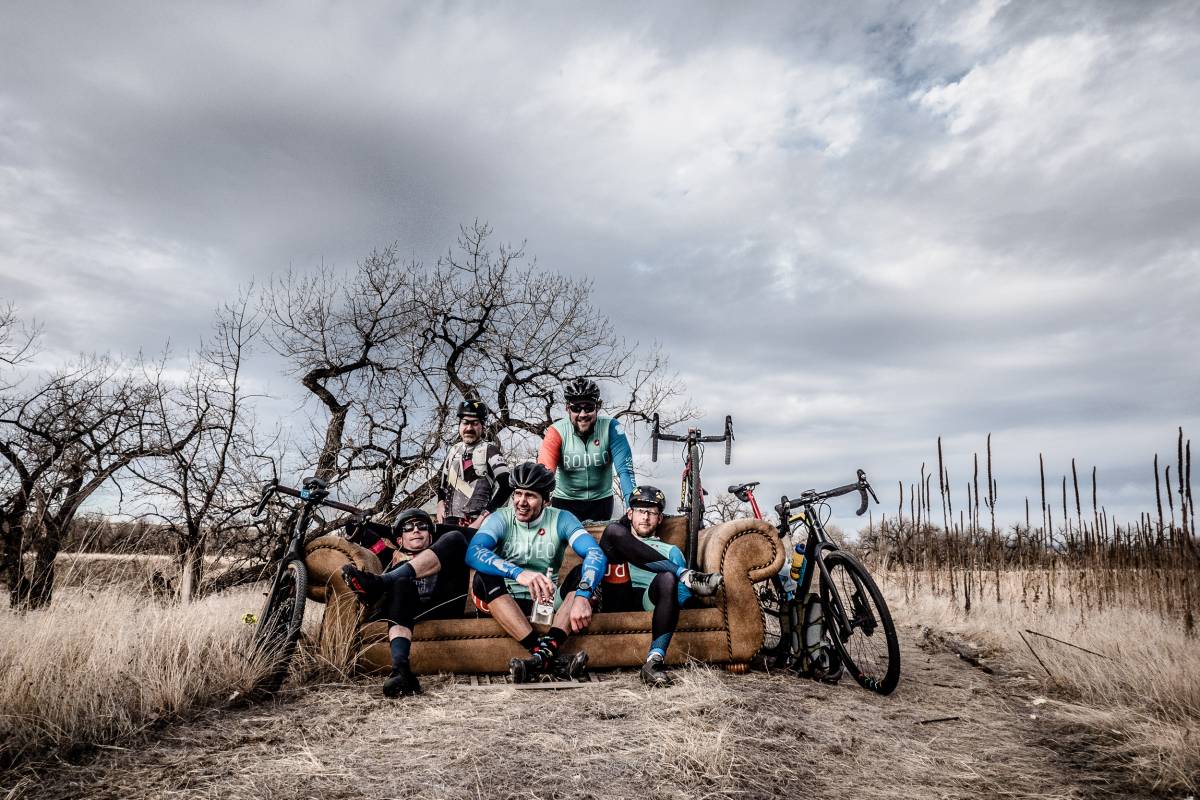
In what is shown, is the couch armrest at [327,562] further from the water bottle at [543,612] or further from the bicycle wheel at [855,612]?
the bicycle wheel at [855,612]

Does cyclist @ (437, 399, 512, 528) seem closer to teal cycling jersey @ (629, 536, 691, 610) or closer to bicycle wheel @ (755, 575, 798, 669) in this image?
teal cycling jersey @ (629, 536, 691, 610)

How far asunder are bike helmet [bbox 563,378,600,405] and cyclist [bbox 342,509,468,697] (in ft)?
4.26

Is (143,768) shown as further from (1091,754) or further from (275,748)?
(1091,754)

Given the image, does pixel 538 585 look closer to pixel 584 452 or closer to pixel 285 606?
pixel 584 452

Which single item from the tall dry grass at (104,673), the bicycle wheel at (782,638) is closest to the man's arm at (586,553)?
the bicycle wheel at (782,638)

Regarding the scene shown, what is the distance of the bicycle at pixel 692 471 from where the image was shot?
5.34 meters

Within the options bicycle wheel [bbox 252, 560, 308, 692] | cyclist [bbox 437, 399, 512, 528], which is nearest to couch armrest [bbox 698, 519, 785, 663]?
cyclist [bbox 437, 399, 512, 528]

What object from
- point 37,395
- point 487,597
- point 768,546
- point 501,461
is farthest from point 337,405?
point 768,546

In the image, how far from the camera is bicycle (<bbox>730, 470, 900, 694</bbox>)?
4.20m

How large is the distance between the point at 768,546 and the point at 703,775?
87.1 inches

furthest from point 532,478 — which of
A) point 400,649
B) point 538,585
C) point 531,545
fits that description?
point 400,649

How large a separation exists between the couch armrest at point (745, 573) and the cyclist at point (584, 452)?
0.93 meters

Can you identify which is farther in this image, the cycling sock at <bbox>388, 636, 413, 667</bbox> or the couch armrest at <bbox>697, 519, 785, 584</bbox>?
the couch armrest at <bbox>697, 519, 785, 584</bbox>

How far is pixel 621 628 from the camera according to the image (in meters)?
4.75
